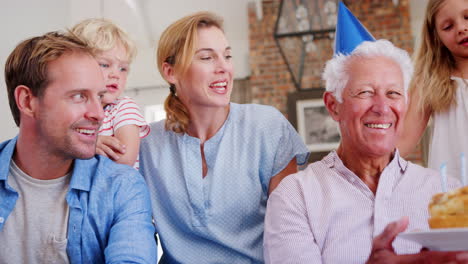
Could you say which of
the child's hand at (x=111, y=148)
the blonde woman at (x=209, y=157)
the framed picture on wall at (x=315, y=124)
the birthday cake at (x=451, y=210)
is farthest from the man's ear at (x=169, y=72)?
the framed picture on wall at (x=315, y=124)

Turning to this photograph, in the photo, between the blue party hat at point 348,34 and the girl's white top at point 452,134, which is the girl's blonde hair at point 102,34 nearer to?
the blue party hat at point 348,34

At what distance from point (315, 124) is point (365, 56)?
14.7 ft

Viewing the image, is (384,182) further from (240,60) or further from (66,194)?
(240,60)

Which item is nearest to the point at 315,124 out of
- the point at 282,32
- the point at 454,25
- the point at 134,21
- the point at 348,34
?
the point at 282,32

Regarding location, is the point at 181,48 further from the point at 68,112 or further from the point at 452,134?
the point at 452,134

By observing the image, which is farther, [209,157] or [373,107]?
[209,157]

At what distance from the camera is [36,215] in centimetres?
145

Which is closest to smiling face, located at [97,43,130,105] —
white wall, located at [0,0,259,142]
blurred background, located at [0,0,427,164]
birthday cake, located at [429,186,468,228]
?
white wall, located at [0,0,259,142]

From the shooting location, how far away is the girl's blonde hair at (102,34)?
195 centimetres

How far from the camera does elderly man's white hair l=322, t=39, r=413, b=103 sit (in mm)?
1560

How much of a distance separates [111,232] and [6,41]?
133 centimetres

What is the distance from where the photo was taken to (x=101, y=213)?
1476mm

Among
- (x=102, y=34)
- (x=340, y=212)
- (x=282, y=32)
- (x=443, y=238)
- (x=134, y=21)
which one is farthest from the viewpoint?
(x=134, y=21)

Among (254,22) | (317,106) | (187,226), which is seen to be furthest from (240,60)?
(187,226)
